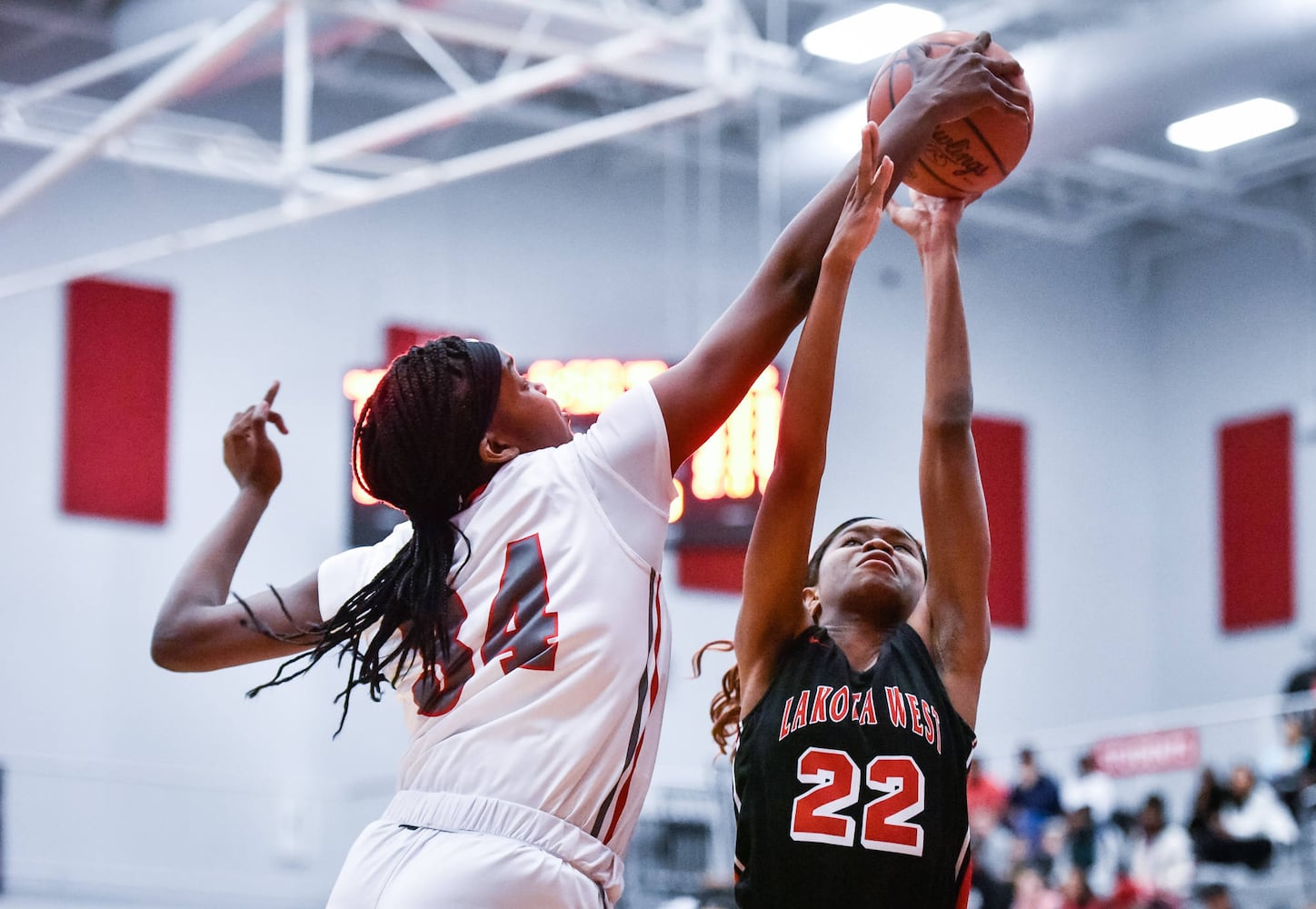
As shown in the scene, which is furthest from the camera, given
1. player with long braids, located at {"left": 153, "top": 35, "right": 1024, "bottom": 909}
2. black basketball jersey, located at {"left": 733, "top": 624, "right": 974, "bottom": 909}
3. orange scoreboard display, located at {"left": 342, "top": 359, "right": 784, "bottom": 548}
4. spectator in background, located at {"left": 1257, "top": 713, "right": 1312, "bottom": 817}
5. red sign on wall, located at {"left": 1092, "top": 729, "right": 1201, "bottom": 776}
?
red sign on wall, located at {"left": 1092, "top": 729, "right": 1201, "bottom": 776}

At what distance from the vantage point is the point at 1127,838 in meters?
12.1

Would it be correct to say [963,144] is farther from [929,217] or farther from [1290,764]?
[1290,764]

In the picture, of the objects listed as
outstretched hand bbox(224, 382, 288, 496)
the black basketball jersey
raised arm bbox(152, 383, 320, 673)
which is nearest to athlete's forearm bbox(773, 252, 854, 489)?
the black basketball jersey

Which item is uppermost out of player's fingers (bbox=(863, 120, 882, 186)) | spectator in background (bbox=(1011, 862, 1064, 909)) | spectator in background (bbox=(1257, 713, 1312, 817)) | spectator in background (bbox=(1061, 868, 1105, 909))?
player's fingers (bbox=(863, 120, 882, 186))

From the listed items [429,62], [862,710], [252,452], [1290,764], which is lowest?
[1290,764]

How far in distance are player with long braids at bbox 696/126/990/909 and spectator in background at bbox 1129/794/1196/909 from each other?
8.19 metres

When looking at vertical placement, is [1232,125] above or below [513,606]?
above

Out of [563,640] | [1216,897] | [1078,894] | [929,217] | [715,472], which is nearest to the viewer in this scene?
[563,640]

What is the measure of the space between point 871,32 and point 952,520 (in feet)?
36.0

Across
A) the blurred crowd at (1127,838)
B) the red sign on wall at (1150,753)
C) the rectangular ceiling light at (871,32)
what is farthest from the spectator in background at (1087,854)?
the rectangular ceiling light at (871,32)

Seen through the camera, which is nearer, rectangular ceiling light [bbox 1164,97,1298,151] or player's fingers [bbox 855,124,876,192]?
player's fingers [bbox 855,124,876,192]

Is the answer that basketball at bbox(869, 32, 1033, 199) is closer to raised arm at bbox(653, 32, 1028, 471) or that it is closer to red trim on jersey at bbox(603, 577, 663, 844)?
raised arm at bbox(653, 32, 1028, 471)

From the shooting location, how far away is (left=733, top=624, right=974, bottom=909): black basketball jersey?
103 inches

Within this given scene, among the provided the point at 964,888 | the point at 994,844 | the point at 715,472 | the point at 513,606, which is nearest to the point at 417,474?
the point at 513,606
